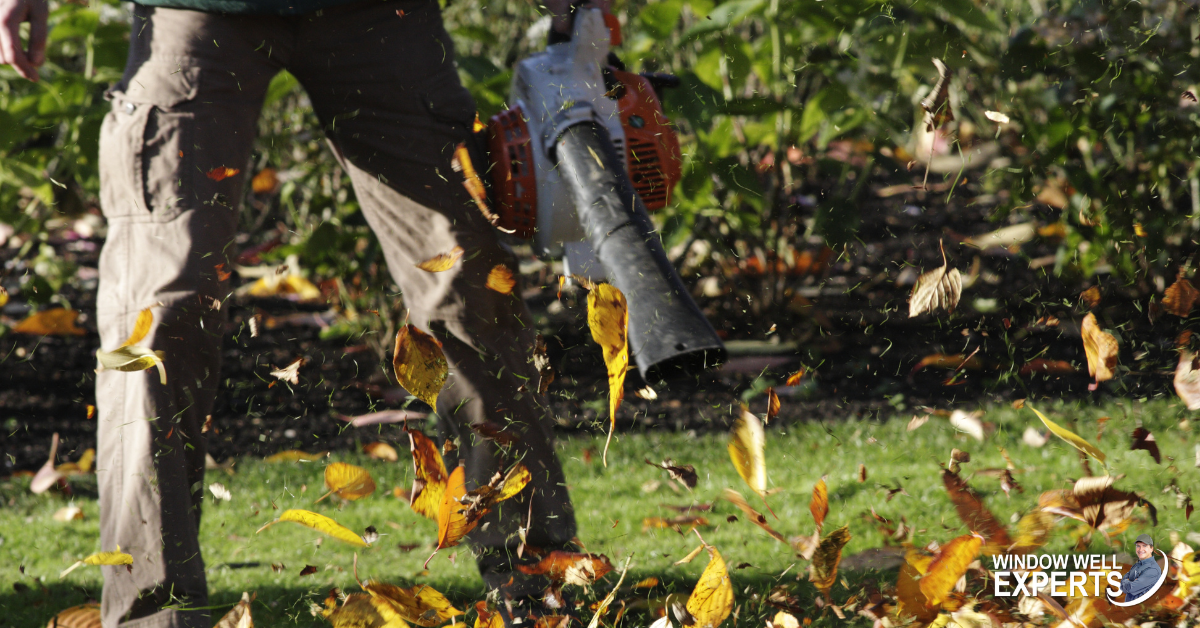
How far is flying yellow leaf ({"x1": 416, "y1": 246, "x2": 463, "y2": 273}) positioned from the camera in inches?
63.5

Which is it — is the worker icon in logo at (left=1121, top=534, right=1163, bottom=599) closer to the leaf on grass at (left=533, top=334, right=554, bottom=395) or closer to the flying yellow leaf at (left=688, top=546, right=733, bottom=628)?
the flying yellow leaf at (left=688, top=546, right=733, bottom=628)

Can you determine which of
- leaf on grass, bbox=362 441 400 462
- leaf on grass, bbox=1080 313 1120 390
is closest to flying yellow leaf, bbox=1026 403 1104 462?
leaf on grass, bbox=1080 313 1120 390

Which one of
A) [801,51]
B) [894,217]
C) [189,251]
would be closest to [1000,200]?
[894,217]

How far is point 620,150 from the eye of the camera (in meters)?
1.60

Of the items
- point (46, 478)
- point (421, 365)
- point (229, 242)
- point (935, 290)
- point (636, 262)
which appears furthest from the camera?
point (46, 478)

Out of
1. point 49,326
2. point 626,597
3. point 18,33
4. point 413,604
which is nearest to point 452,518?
point 413,604

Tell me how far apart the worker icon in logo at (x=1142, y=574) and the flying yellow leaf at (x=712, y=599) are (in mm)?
600

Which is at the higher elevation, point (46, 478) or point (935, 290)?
point (935, 290)

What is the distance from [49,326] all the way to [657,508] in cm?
250

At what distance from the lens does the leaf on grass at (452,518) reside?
146cm

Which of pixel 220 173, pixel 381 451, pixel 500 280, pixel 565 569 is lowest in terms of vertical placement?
pixel 381 451

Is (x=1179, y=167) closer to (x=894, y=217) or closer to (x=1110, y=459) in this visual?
(x=894, y=217)

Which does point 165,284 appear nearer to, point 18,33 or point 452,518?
point 18,33

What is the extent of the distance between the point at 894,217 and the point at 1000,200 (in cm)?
53
